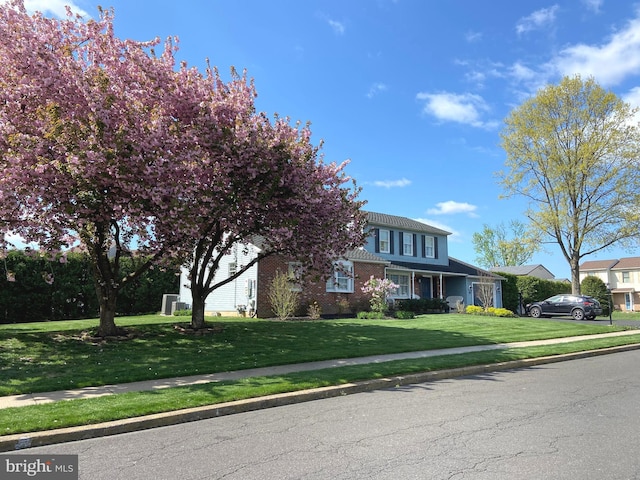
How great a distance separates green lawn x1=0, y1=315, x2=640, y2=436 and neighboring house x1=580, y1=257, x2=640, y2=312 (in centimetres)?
4894

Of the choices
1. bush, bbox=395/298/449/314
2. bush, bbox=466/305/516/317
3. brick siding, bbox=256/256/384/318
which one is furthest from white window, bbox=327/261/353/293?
bush, bbox=466/305/516/317

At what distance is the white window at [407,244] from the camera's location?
33.1 metres

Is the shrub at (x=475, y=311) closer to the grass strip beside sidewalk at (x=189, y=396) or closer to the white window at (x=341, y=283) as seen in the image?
the white window at (x=341, y=283)

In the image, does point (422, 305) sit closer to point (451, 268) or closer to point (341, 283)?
point (341, 283)

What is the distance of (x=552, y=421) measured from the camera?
19.6ft

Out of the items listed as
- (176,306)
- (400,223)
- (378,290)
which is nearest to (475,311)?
(378,290)

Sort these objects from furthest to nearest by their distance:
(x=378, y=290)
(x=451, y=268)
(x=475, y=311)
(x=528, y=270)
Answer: (x=528, y=270) < (x=451, y=268) < (x=475, y=311) < (x=378, y=290)

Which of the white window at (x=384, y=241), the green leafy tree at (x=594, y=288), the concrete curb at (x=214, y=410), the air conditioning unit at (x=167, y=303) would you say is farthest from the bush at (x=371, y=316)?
the green leafy tree at (x=594, y=288)

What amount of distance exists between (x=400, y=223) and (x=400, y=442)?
28.9m

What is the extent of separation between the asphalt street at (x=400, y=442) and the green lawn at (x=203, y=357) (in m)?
0.78

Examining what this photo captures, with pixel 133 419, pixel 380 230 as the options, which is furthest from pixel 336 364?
pixel 380 230

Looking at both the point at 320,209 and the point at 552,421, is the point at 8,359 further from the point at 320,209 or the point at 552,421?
the point at 552,421

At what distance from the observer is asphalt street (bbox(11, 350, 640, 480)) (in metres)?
4.32

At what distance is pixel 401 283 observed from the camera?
31.2 metres
